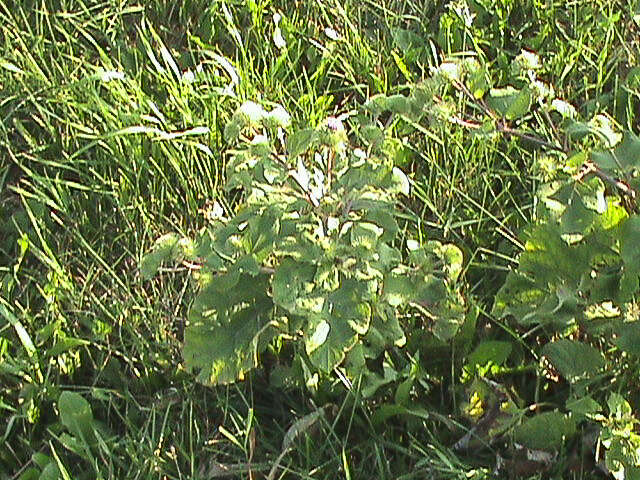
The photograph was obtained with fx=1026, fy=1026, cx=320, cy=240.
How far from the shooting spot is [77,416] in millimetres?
1987

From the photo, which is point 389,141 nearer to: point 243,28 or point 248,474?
point 248,474

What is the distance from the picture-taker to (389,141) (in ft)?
6.29

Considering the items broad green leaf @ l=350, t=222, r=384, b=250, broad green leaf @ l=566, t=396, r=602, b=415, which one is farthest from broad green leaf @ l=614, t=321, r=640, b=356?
broad green leaf @ l=350, t=222, r=384, b=250

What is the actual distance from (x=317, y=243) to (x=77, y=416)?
2.21ft

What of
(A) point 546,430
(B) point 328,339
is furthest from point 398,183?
(A) point 546,430

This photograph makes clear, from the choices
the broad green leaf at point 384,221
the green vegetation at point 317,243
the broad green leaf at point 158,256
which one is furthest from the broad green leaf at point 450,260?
the broad green leaf at point 158,256

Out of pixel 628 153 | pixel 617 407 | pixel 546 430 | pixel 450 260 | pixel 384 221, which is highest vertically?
pixel 628 153

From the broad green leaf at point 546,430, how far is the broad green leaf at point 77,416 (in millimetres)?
814

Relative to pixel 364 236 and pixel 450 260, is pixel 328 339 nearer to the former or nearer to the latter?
pixel 364 236

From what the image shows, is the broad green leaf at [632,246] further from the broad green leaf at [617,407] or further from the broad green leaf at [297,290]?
the broad green leaf at [297,290]

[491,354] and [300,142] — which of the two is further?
[491,354]

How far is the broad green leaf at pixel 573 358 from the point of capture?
6.01 ft

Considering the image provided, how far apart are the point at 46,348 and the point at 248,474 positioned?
56cm

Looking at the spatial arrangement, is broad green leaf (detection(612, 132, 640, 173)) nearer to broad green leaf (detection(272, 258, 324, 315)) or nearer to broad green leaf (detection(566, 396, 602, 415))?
broad green leaf (detection(566, 396, 602, 415))
